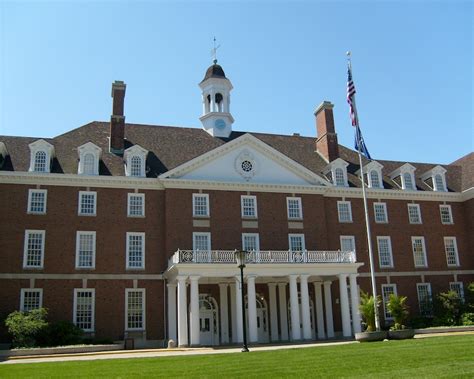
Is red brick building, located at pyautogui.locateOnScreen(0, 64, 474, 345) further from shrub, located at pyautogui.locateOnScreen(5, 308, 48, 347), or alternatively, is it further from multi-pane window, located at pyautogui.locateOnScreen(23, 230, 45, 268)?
shrub, located at pyautogui.locateOnScreen(5, 308, 48, 347)

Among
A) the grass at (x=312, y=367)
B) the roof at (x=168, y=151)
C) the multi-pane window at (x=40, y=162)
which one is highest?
the roof at (x=168, y=151)

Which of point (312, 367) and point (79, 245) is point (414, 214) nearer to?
point (79, 245)

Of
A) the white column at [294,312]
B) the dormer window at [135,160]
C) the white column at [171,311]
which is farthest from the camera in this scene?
the dormer window at [135,160]

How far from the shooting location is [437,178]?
41.2m

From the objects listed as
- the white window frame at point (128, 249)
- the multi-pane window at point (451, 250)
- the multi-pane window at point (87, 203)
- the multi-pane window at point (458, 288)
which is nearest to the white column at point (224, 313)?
the white window frame at point (128, 249)

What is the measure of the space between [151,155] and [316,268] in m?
13.3

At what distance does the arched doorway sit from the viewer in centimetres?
3300

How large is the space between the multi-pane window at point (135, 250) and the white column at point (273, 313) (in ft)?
27.4

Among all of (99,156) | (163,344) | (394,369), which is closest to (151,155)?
(99,156)

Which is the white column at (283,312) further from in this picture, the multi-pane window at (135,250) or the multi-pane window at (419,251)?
the multi-pane window at (419,251)

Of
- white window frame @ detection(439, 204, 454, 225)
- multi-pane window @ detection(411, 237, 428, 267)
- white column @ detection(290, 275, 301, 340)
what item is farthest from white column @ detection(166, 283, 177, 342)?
white window frame @ detection(439, 204, 454, 225)

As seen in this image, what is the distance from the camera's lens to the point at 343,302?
32250 mm

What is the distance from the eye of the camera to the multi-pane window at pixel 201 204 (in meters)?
33.9

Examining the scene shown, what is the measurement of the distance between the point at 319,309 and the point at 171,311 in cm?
992
